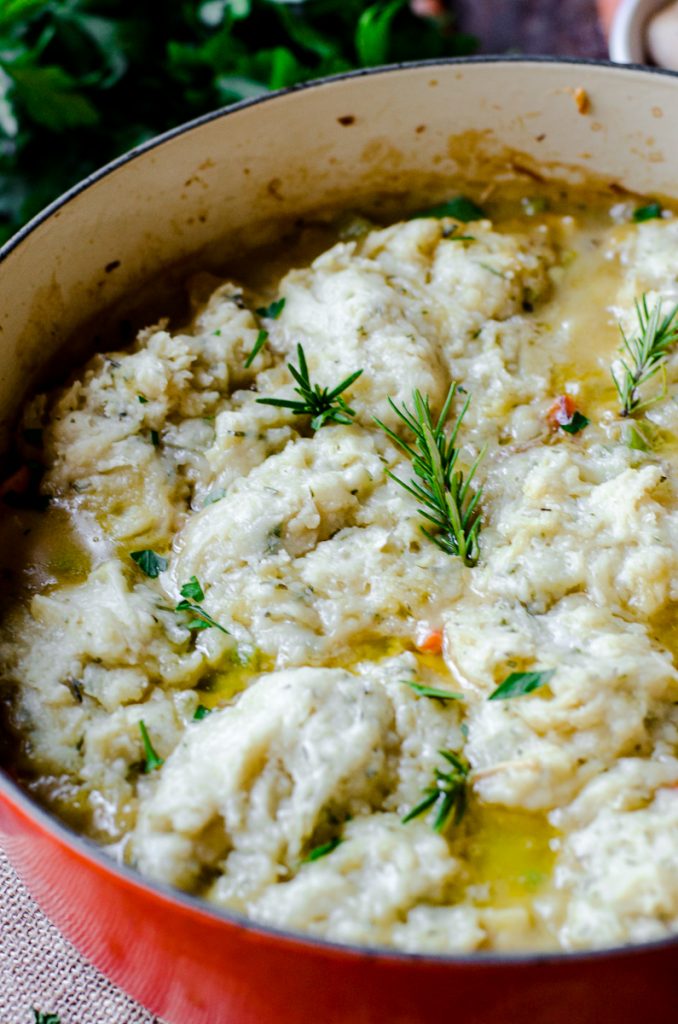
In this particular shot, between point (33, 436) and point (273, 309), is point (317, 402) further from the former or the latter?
point (33, 436)

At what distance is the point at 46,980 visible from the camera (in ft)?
8.76

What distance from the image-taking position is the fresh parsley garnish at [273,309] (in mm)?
3354

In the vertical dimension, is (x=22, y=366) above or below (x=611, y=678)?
above

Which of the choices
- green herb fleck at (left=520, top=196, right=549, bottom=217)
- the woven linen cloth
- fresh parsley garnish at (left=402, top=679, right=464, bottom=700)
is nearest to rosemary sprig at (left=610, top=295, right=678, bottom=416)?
green herb fleck at (left=520, top=196, right=549, bottom=217)

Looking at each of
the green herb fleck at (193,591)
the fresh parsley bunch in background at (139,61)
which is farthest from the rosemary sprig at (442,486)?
the fresh parsley bunch in background at (139,61)

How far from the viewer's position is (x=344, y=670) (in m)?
2.61

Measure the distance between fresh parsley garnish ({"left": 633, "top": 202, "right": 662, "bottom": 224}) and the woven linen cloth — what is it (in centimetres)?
267

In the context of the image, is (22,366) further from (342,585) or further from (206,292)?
(342,585)

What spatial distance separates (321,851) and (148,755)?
449mm

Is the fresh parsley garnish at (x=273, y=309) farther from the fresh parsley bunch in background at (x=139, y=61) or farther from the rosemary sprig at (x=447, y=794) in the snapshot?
the rosemary sprig at (x=447, y=794)

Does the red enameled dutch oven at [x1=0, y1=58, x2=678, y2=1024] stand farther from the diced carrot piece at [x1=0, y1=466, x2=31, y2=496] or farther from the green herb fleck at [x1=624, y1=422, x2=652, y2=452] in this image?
the green herb fleck at [x1=624, y1=422, x2=652, y2=452]

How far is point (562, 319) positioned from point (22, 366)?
5.08 feet

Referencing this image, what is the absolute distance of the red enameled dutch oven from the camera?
7.06 feet

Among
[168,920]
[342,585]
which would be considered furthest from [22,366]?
[168,920]
